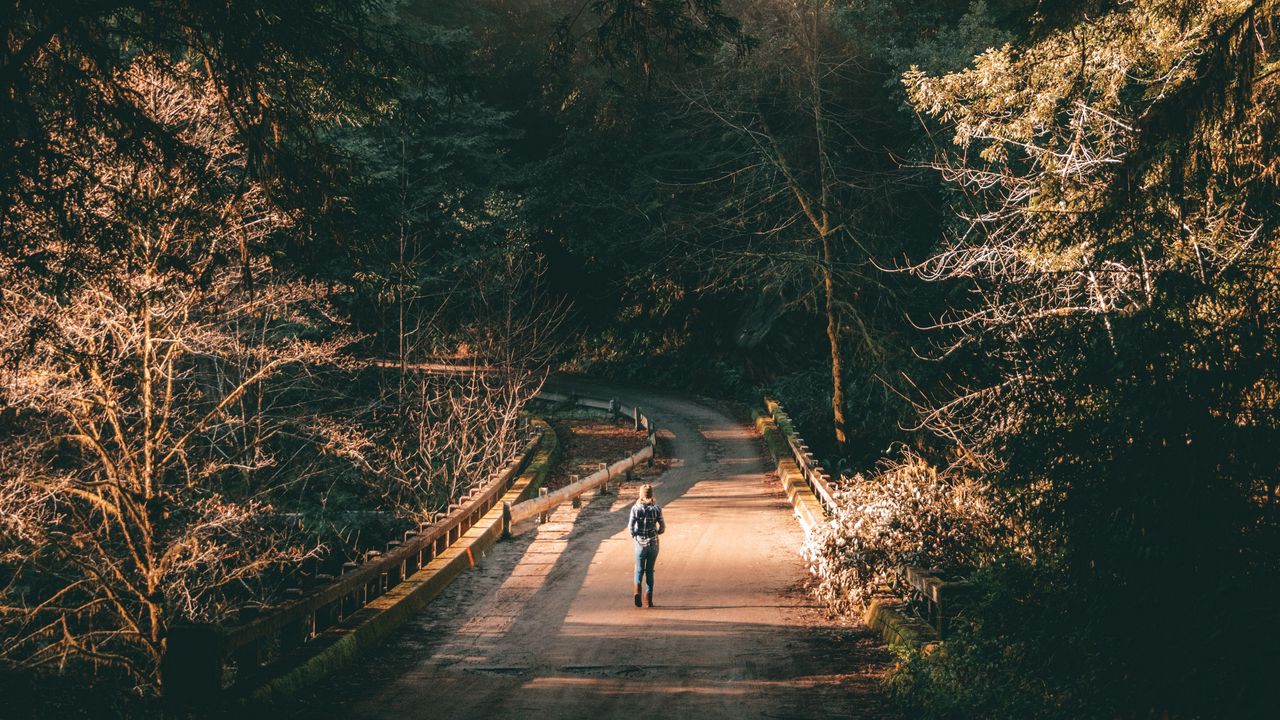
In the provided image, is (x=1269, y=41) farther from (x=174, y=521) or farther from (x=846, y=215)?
(x=846, y=215)

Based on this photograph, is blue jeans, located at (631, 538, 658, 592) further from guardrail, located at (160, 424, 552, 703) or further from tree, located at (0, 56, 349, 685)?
tree, located at (0, 56, 349, 685)

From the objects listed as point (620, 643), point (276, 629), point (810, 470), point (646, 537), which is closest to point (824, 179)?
point (810, 470)

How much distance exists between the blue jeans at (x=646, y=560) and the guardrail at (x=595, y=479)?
5249 millimetres

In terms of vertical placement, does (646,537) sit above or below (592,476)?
below

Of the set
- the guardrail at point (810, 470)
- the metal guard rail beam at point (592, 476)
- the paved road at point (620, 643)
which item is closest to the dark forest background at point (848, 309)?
the paved road at point (620, 643)

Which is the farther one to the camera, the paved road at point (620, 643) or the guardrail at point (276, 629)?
the paved road at point (620, 643)

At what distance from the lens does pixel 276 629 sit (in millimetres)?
9062

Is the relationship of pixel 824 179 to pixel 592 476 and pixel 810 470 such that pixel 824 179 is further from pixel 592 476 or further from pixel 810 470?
pixel 592 476

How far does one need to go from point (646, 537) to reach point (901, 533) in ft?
10.5

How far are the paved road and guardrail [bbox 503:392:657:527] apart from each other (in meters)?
0.46

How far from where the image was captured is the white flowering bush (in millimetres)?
12070

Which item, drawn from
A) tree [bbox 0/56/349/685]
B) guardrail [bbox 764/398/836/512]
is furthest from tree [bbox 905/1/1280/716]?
tree [bbox 0/56/349/685]

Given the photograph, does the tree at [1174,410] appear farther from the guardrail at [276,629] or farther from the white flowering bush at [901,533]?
the guardrail at [276,629]

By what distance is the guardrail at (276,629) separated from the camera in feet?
25.5
